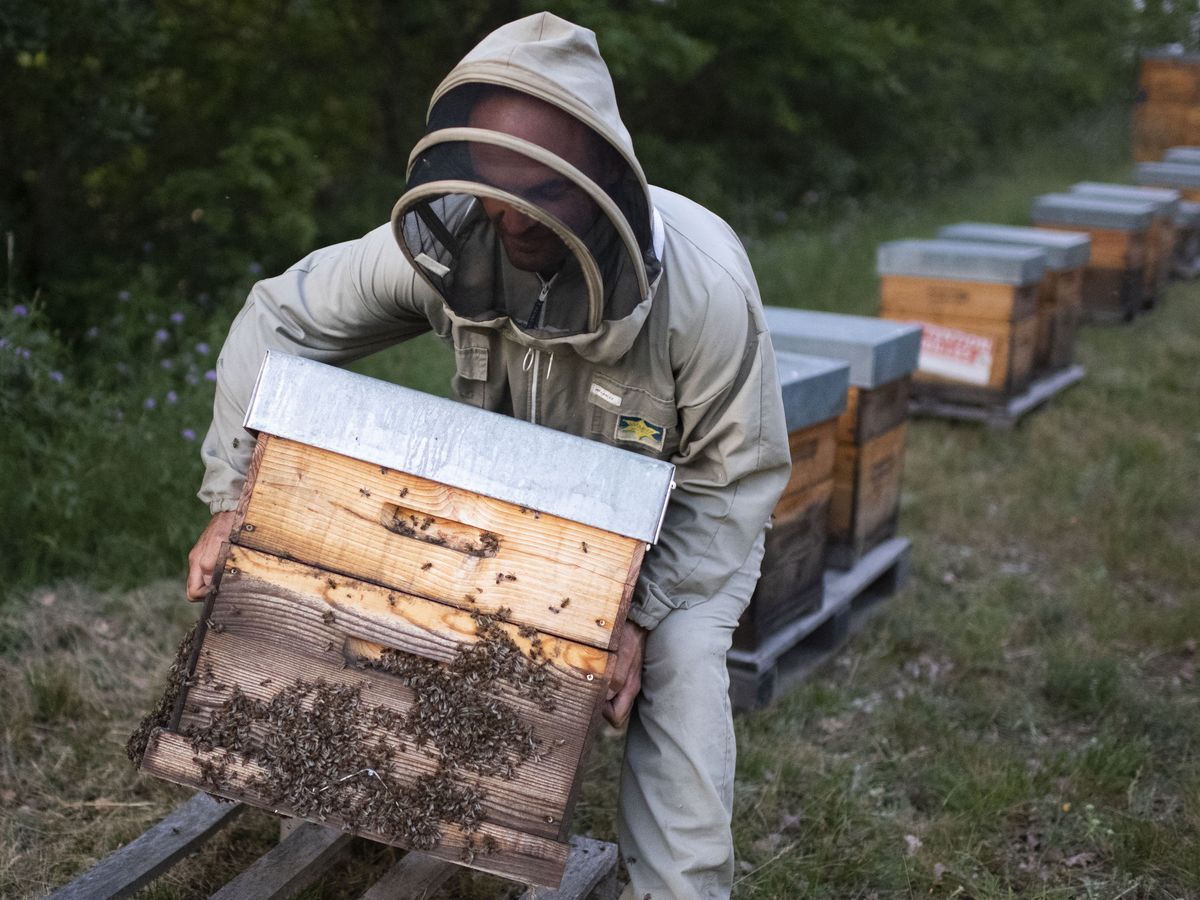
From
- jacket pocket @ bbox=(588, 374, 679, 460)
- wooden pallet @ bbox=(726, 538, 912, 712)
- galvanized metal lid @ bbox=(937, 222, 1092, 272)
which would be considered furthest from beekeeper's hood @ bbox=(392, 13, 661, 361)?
galvanized metal lid @ bbox=(937, 222, 1092, 272)

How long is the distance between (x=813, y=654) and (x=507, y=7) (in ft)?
18.0

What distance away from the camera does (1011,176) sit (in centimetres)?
1332

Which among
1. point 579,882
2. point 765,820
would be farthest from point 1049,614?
point 579,882

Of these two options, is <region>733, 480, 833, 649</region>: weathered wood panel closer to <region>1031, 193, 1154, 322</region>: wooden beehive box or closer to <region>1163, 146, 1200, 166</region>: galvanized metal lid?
<region>1031, 193, 1154, 322</region>: wooden beehive box

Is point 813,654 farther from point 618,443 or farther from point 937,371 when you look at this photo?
point 937,371

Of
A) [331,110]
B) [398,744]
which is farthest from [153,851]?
[331,110]

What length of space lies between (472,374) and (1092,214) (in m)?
6.04

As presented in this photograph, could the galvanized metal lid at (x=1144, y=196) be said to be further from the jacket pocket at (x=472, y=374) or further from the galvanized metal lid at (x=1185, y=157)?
the jacket pocket at (x=472, y=374)

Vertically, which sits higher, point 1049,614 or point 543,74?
point 543,74

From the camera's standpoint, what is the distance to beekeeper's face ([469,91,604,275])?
173 cm

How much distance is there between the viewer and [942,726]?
3.24 meters

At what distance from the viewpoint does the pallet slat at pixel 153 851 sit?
7.16 feet

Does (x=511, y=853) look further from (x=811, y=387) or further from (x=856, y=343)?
(x=856, y=343)

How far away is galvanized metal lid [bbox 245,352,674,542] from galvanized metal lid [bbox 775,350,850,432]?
1.18m
